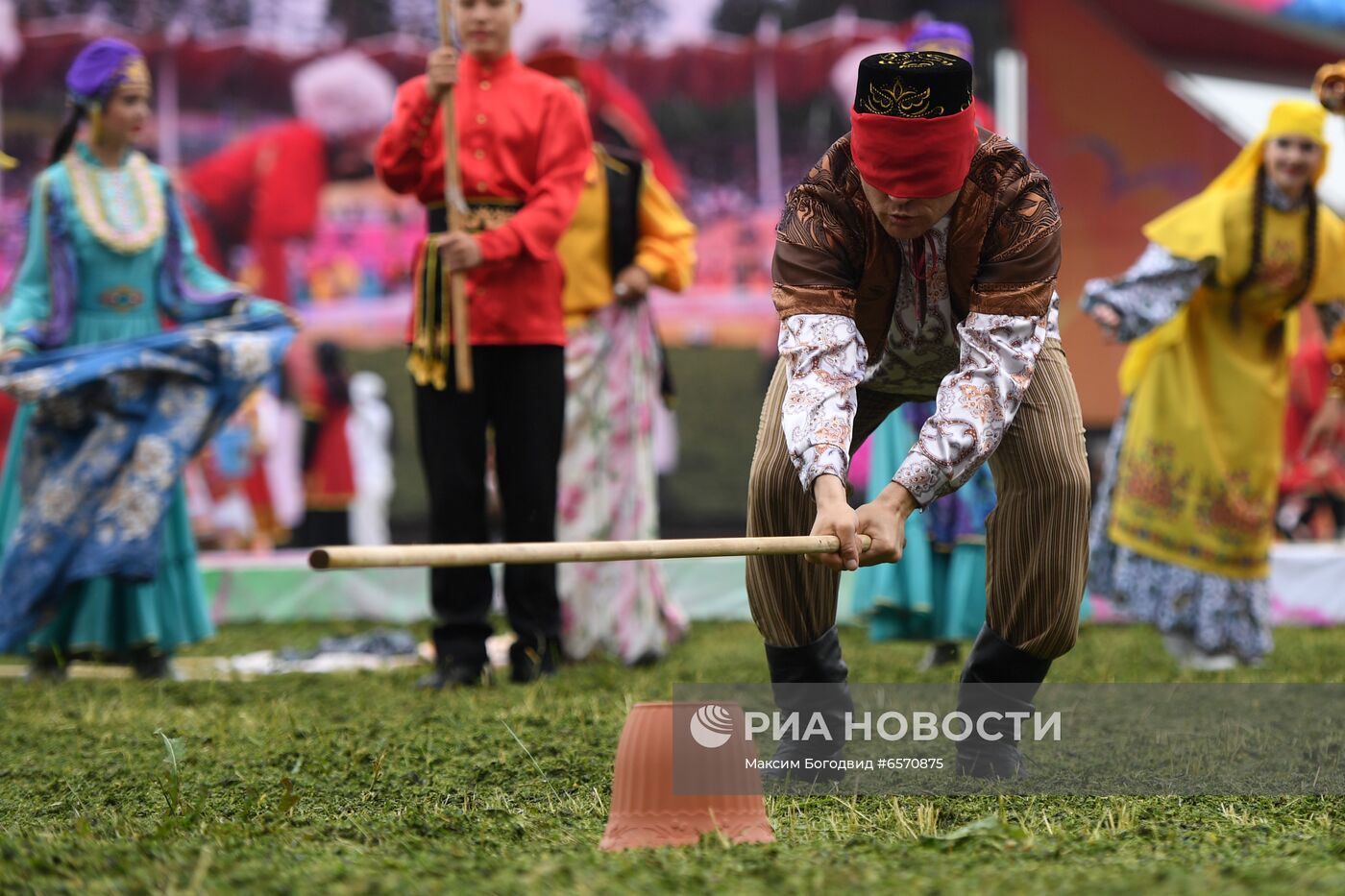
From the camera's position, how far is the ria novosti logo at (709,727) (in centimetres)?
250

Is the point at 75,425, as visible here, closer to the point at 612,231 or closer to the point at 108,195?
the point at 108,195

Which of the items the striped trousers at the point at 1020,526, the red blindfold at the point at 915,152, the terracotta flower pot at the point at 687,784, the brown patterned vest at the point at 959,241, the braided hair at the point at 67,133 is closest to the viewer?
the terracotta flower pot at the point at 687,784

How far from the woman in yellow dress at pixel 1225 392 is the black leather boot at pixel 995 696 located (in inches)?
98.6

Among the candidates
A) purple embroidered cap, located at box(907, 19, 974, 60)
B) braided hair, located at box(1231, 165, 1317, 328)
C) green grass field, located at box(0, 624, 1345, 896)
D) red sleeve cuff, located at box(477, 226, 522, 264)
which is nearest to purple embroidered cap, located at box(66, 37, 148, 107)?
red sleeve cuff, located at box(477, 226, 522, 264)

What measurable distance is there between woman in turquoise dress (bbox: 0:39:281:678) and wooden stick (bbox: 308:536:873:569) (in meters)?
2.83

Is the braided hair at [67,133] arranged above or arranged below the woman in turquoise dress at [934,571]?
above

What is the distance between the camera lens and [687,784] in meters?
2.48

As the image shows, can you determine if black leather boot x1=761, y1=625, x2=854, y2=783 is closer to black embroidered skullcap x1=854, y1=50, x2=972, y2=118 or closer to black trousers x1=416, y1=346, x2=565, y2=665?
black embroidered skullcap x1=854, y1=50, x2=972, y2=118

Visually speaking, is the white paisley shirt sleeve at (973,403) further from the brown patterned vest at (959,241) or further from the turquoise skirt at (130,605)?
the turquoise skirt at (130,605)

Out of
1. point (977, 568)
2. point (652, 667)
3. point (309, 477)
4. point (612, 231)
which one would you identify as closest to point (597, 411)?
point (612, 231)

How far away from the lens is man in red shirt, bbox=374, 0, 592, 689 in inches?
176

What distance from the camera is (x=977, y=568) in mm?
5113

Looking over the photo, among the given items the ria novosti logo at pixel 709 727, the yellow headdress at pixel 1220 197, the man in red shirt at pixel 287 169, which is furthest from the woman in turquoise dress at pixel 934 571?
the man in red shirt at pixel 287 169

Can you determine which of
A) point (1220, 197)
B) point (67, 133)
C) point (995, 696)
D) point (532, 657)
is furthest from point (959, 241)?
point (67, 133)
